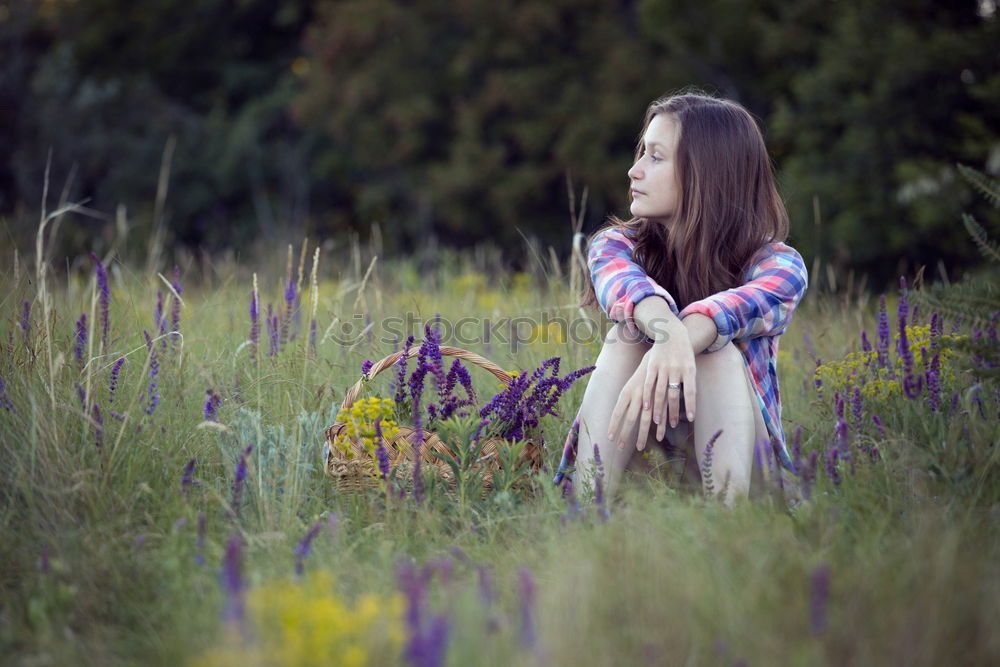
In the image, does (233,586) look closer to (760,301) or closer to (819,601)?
(819,601)

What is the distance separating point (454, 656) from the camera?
141 cm

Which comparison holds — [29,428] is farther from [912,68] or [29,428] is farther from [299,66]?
[299,66]

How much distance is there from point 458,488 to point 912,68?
6513 millimetres

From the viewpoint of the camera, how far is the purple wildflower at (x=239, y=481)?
6.45 ft

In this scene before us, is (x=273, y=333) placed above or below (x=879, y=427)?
above

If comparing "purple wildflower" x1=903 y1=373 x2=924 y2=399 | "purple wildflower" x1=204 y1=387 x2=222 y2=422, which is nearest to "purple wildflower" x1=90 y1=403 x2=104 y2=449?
"purple wildflower" x1=204 y1=387 x2=222 y2=422

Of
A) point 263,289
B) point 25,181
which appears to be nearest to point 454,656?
point 263,289

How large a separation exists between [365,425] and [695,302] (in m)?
0.93

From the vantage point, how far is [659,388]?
2150 mm

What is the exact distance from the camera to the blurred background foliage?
7289 mm

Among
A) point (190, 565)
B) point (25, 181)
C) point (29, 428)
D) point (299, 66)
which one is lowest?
point (190, 565)

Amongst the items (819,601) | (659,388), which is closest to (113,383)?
(659,388)

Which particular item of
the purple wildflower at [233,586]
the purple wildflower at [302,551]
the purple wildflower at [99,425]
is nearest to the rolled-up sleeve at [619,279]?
the purple wildflower at [302,551]

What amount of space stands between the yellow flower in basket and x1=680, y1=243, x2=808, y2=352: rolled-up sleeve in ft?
2.71
